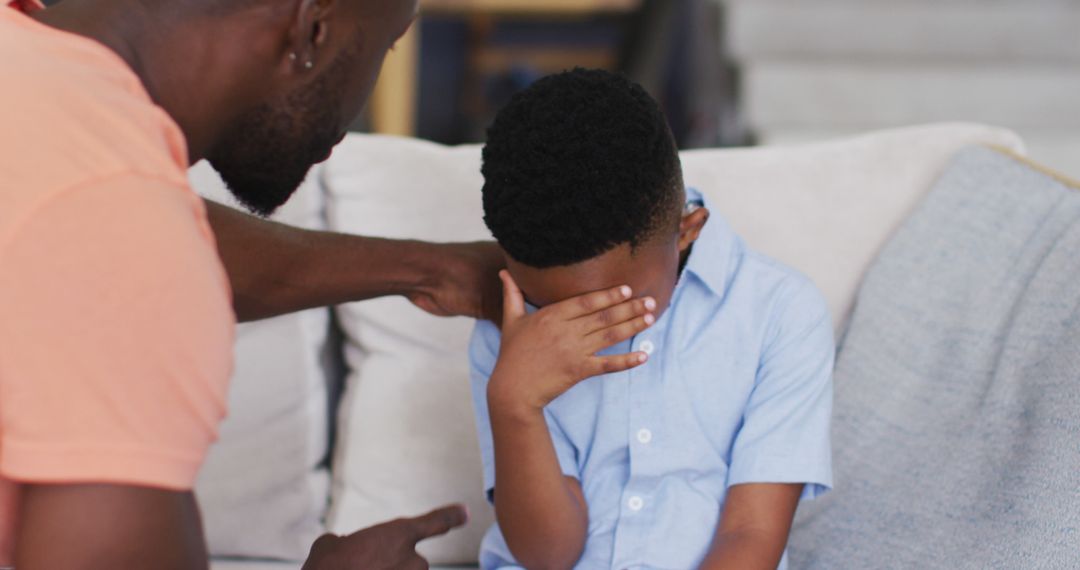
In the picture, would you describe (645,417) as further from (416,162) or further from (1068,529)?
(416,162)

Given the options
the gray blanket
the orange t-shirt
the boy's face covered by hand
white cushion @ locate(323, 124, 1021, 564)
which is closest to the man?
the orange t-shirt

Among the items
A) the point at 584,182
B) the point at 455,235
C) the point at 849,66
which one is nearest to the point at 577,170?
the point at 584,182

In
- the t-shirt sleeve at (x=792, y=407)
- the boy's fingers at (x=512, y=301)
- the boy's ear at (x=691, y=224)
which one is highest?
the boy's ear at (x=691, y=224)

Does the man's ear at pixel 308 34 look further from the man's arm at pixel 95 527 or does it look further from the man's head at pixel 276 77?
the man's arm at pixel 95 527

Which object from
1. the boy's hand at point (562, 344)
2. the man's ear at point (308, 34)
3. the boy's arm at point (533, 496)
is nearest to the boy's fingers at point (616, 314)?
the boy's hand at point (562, 344)

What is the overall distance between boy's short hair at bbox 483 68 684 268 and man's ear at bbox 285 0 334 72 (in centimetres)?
21

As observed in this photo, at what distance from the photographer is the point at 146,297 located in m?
0.70

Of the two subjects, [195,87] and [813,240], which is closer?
[195,87]

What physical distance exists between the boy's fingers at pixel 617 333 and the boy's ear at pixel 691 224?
0.35 ft

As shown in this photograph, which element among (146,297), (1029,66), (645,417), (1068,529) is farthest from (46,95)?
(1029,66)

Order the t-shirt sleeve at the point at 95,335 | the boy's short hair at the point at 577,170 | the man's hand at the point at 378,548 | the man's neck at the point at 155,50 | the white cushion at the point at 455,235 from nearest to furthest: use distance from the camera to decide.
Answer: the t-shirt sleeve at the point at 95,335 → the man's neck at the point at 155,50 → the boy's short hair at the point at 577,170 → the man's hand at the point at 378,548 → the white cushion at the point at 455,235

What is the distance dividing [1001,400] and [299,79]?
88 cm

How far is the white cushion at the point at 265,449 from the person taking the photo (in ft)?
5.21

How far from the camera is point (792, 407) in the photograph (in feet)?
3.89
